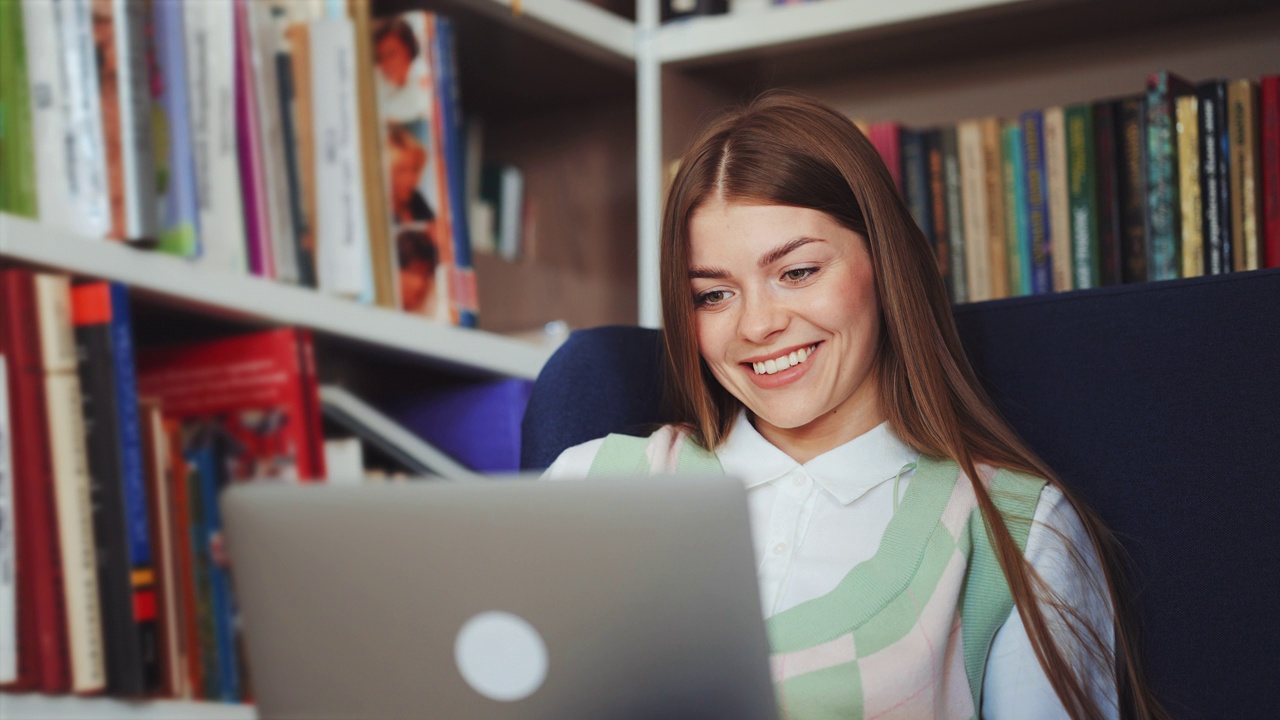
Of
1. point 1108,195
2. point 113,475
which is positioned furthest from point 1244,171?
point 113,475

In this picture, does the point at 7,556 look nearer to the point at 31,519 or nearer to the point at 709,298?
the point at 31,519

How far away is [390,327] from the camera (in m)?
1.48

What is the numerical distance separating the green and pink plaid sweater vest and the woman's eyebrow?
Result: 0.21 m

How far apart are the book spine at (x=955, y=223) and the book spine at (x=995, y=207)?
3 centimetres

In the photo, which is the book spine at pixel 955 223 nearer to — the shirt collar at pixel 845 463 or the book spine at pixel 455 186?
the shirt collar at pixel 845 463

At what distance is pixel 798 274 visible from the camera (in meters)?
1.08

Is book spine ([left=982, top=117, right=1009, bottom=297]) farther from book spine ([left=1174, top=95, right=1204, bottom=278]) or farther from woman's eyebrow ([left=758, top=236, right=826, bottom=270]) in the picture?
woman's eyebrow ([left=758, top=236, right=826, bottom=270])

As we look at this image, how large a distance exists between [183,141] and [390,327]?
34 centimetres

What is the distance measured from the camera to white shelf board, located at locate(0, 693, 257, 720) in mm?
1094

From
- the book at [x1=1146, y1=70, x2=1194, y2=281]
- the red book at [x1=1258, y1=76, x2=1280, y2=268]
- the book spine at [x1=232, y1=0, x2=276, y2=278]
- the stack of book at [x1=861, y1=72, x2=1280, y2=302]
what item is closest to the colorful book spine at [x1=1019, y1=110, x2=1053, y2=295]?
the stack of book at [x1=861, y1=72, x2=1280, y2=302]

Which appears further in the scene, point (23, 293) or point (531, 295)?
point (531, 295)

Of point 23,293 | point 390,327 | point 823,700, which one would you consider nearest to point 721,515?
point 823,700

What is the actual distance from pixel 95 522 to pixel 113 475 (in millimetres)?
46

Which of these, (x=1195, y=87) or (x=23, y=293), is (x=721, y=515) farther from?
(x=1195, y=87)
